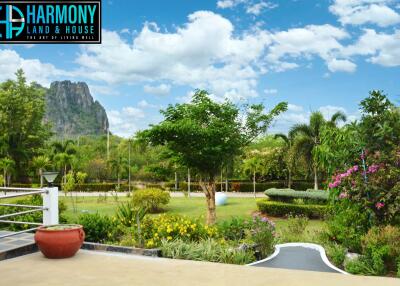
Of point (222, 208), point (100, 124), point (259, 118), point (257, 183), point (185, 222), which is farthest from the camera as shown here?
point (100, 124)

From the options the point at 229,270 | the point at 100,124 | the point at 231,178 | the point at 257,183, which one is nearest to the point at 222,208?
the point at 257,183

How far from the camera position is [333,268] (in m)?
7.17

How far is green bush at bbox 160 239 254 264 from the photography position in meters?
7.29

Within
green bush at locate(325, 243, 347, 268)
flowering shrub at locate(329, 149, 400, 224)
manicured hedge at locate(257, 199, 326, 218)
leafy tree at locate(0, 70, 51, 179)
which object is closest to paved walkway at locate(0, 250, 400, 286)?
green bush at locate(325, 243, 347, 268)

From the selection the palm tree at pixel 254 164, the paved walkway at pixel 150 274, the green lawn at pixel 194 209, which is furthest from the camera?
the palm tree at pixel 254 164

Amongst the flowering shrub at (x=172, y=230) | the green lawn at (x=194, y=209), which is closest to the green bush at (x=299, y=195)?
the green lawn at (x=194, y=209)

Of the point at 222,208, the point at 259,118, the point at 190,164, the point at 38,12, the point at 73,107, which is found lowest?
the point at 222,208

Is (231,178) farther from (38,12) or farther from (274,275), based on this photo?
(274,275)

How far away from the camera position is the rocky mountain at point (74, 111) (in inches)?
4122

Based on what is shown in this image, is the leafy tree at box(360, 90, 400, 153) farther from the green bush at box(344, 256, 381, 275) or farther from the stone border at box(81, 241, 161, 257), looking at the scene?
the stone border at box(81, 241, 161, 257)

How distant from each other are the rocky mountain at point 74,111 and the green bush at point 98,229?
9040cm

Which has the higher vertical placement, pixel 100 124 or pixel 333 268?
pixel 100 124

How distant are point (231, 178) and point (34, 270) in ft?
119

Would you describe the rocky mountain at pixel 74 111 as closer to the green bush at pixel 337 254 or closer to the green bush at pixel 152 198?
the green bush at pixel 152 198
